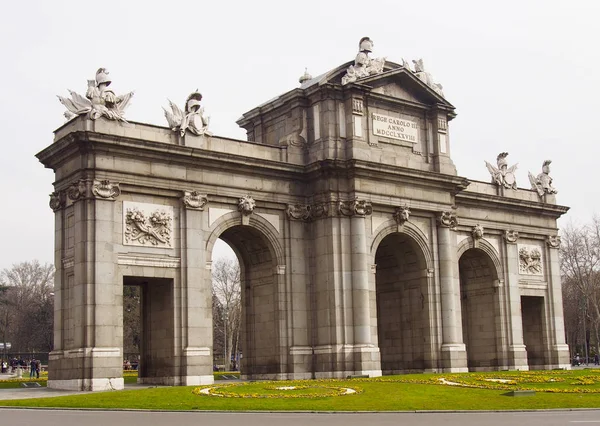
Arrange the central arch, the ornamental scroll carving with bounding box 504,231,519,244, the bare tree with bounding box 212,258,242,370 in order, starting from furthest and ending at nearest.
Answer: the bare tree with bounding box 212,258,242,370 → the ornamental scroll carving with bounding box 504,231,519,244 → the central arch

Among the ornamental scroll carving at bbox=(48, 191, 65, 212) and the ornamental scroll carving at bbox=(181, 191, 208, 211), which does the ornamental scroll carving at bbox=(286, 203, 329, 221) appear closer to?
the ornamental scroll carving at bbox=(181, 191, 208, 211)

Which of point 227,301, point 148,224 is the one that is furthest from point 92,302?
point 227,301

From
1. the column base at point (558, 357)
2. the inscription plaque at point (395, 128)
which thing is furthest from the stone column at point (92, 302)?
the column base at point (558, 357)

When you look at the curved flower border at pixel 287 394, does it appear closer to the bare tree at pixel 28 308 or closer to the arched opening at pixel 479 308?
the arched opening at pixel 479 308

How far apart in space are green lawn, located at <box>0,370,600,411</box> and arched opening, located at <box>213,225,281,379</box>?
886 cm

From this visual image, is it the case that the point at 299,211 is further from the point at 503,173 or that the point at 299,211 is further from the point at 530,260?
Result: the point at 530,260

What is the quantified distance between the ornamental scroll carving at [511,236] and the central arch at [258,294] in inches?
755

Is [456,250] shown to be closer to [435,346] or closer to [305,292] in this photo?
[435,346]

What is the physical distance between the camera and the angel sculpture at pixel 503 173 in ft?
187

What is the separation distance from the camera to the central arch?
4406cm

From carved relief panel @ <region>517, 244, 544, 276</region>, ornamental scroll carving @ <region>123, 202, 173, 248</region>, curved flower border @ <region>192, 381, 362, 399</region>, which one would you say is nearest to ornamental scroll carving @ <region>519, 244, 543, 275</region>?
carved relief panel @ <region>517, 244, 544, 276</region>

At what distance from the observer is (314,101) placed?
45.9 meters

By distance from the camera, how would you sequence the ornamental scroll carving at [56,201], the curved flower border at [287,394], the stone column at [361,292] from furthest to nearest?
1. the stone column at [361,292]
2. the ornamental scroll carving at [56,201]
3. the curved flower border at [287,394]

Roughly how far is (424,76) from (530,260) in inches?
654
